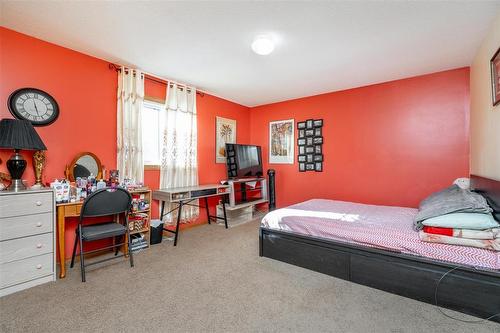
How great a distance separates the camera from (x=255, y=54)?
9.20 feet

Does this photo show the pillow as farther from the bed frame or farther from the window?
the window

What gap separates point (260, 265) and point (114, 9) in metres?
2.81

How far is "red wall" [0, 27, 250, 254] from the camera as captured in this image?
2318 millimetres

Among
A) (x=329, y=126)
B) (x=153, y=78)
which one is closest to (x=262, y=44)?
(x=153, y=78)

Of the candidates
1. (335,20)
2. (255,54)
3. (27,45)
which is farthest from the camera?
(255,54)

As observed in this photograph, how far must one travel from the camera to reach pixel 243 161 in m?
4.55

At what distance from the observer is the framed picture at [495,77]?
2.16 metres

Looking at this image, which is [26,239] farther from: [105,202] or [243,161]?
[243,161]

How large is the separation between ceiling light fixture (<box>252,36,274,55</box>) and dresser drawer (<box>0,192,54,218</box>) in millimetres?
2500

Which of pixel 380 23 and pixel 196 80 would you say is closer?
pixel 380 23

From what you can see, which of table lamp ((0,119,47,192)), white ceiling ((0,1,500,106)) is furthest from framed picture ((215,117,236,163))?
table lamp ((0,119,47,192))

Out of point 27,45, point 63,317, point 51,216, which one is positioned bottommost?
point 63,317

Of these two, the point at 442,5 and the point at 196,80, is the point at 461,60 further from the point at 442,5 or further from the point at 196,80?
the point at 196,80

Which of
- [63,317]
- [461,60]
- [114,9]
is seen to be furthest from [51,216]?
[461,60]
